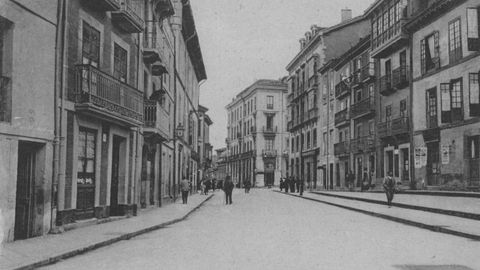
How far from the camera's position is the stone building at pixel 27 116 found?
33.7ft

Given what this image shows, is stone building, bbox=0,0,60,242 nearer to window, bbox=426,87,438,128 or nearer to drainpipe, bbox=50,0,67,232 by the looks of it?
drainpipe, bbox=50,0,67,232

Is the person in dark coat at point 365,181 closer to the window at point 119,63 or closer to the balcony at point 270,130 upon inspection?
the window at point 119,63

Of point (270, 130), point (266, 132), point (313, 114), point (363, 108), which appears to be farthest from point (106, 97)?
point (270, 130)

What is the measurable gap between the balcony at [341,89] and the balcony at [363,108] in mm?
2890

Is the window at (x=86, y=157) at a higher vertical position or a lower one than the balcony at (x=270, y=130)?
lower

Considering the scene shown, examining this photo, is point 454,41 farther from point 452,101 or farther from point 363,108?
point 363,108

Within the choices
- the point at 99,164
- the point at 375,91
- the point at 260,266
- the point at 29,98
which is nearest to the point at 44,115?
the point at 29,98

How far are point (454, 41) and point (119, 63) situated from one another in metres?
16.5

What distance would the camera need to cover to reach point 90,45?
47.8 feet

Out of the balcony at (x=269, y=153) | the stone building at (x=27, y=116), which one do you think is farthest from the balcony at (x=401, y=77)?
the balcony at (x=269, y=153)

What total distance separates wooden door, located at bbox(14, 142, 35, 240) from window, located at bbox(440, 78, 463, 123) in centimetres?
1974

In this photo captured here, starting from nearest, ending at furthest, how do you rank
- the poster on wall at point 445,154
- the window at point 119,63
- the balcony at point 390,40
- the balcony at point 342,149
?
1. the window at point 119,63
2. the poster on wall at point 445,154
3. the balcony at point 390,40
4. the balcony at point 342,149

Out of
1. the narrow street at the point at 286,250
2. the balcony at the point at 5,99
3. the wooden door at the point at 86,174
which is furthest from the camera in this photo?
the wooden door at the point at 86,174

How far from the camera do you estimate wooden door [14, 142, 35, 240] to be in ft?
36.8
